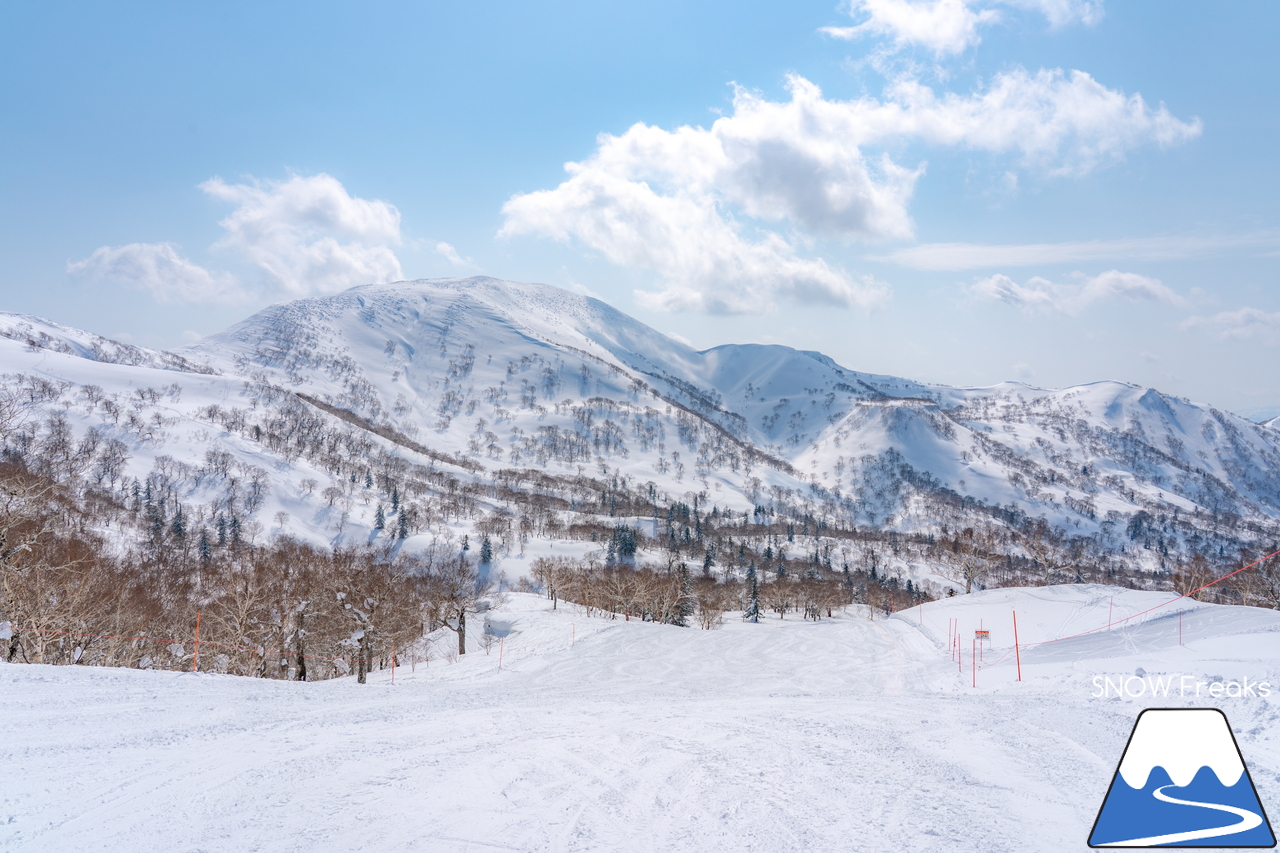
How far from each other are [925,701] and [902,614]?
124ft

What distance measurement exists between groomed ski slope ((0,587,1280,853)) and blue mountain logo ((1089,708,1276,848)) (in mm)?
2933

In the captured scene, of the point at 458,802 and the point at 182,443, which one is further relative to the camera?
the point at 182,443

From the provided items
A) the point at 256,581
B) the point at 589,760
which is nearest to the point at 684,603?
the point at 256,581

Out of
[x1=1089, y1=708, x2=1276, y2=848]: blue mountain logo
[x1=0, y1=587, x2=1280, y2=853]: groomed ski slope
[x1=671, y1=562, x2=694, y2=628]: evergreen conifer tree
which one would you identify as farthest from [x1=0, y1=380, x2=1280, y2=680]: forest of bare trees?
[x1=1089, y1=708, x2=1276, y2=848]: blue mountain logo

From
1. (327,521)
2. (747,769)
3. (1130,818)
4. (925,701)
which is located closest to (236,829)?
(747,769)

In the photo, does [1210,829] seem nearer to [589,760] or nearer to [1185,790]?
[1185,790]

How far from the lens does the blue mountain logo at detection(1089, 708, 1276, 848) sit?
18.7 ft

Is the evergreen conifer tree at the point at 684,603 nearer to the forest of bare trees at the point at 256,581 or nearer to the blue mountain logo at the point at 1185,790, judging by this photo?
the forest of bare trees at the point at 256,581

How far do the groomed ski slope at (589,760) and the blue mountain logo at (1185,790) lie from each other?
9.62 ft

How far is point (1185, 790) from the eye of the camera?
19.0 feet

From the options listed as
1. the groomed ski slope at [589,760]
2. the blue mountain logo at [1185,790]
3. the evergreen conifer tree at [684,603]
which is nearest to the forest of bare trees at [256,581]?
the evergreen conifer tree at [684,603]

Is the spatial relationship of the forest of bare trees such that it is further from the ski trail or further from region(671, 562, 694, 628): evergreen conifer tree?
the ski trail

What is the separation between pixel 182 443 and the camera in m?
198

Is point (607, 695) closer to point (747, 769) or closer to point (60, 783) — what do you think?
point (747, 769)
